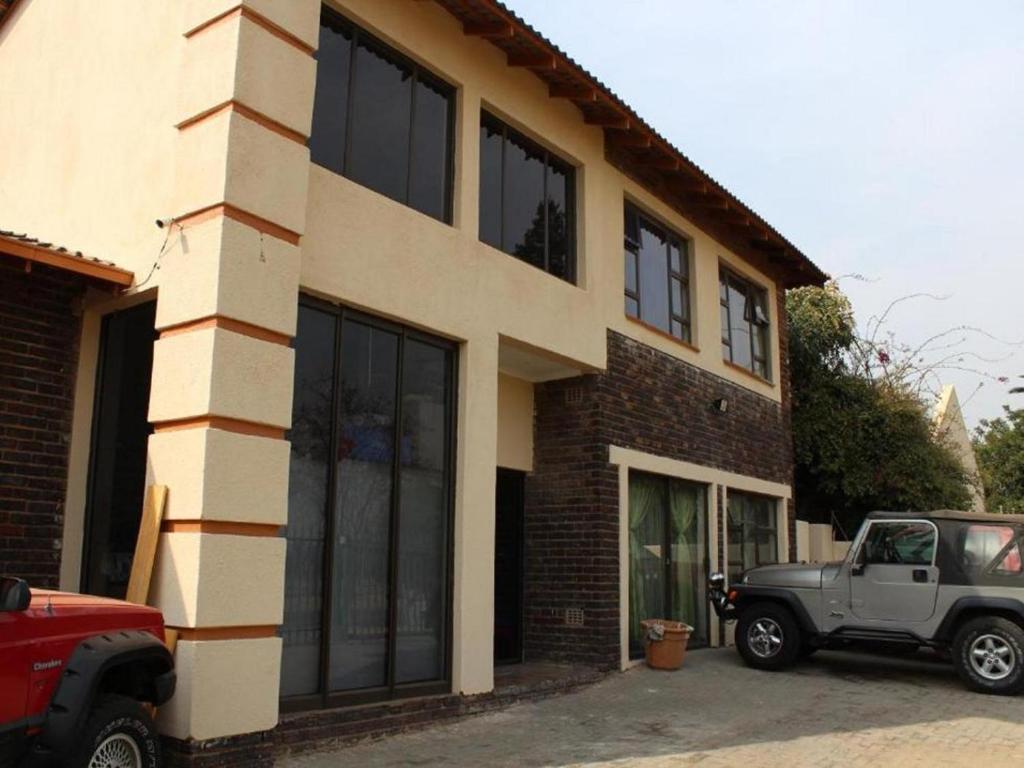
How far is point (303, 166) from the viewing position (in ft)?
23.2

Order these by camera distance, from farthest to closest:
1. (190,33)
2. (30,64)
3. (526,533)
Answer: (526,533) → (30,64) → (190,33)

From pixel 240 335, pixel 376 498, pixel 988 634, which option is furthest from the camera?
pixel 988 634

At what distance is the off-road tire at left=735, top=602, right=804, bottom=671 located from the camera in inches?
448

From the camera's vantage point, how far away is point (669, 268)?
1337 centimetres

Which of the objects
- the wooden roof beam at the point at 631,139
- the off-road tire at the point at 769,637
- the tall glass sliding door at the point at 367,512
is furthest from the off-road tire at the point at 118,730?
the wooden roof beam at the point at 631,139

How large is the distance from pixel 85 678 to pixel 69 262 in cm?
329

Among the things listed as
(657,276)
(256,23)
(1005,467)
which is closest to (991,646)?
(657,276)

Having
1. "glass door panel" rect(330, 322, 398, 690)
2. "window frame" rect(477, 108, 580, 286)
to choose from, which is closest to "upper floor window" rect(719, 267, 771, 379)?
"window frame" rect(477, 108, 580, 286)

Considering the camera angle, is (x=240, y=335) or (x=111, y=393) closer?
(x=240, y=335)

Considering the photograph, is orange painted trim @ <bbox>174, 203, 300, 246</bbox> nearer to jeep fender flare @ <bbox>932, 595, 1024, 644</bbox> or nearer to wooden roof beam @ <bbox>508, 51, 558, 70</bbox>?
wooden roof beam @ <bbox>508, 51, 558, 70</bbox>

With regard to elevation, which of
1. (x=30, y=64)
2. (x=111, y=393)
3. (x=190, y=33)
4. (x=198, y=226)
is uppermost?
(x=30, y=64)

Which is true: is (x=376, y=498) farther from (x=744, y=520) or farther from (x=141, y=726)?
(x=744, y=520)

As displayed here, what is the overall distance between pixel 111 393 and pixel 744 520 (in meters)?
9.93

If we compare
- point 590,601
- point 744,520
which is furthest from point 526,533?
point 744,520
